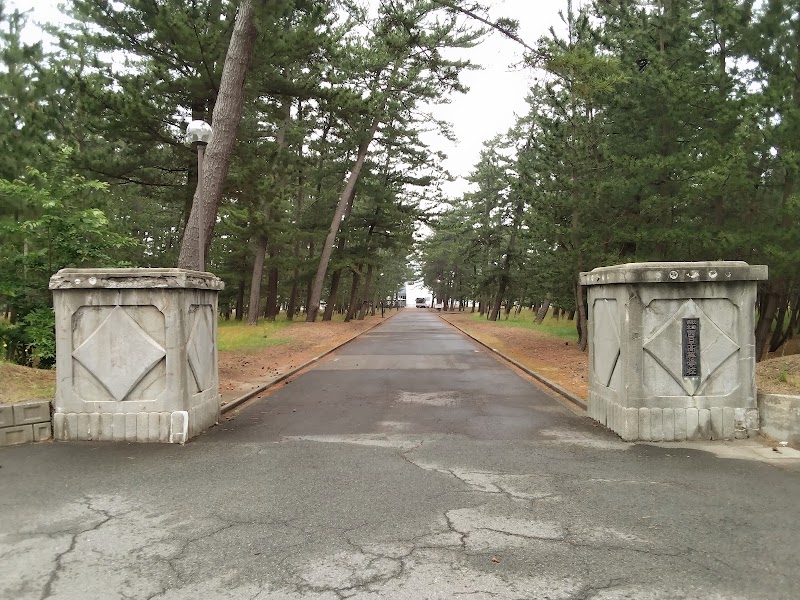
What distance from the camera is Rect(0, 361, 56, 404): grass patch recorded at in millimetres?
7727

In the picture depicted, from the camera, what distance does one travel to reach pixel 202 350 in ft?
26.6

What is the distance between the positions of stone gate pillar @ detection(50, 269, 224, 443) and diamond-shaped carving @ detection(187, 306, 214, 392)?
0.43 metres

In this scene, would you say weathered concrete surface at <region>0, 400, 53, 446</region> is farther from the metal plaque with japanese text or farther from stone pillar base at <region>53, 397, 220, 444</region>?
the metal plaque with japanese text

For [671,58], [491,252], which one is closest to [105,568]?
[671,58]

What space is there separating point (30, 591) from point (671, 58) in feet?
56.8

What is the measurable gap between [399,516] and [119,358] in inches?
174

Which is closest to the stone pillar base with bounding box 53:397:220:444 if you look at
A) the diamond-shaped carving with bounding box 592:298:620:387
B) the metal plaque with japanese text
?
the diamond-shaped carving with bounding box 592:298:620:387

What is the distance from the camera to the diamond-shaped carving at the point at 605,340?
7.88 meters

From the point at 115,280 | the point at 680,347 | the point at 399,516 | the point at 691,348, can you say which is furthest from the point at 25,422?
the point at 691,348

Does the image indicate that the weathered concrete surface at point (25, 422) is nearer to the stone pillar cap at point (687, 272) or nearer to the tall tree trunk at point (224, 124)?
the tall tree trunk at point (224, 124)

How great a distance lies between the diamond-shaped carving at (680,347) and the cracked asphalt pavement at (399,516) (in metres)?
0.85

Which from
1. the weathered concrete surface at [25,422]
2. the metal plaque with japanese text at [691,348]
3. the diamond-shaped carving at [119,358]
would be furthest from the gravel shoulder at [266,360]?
the metal plaque with japanese text at [691,348]

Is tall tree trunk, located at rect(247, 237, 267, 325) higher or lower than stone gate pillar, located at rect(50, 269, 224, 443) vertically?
higher

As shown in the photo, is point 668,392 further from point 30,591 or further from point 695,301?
point 30,591
